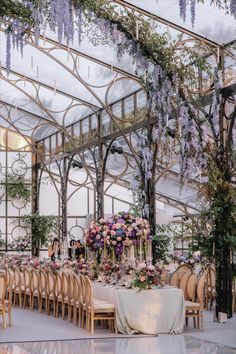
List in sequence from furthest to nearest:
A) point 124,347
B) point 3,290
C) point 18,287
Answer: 1. point 18,287
2. point 3,290
3. point 124,347

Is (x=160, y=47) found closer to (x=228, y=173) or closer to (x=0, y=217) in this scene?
(x=228, y=173)

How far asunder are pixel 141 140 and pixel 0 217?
9632 millimetres

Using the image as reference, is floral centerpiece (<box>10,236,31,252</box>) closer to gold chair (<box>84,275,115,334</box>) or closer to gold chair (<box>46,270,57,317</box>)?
gold chair (<box>46,270,57,317</box>)

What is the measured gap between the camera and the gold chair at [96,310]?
922cm

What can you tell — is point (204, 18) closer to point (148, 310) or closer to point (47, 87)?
point (148, 310)

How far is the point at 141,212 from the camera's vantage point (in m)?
14.0

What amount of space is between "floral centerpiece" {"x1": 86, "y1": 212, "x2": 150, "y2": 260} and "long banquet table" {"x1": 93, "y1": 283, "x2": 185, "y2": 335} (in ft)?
5.28

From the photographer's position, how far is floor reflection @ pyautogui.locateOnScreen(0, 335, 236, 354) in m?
7.77

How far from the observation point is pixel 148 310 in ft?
29.8

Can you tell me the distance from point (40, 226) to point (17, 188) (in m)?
1.44

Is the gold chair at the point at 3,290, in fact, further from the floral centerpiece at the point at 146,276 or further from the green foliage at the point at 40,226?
the green foliage at the point at 40,226

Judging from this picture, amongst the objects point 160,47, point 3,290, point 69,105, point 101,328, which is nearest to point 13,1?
point 160,47

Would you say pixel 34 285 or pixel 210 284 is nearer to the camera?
pixel 210 284

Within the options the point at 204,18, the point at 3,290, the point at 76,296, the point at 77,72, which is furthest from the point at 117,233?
the point at 77,72
